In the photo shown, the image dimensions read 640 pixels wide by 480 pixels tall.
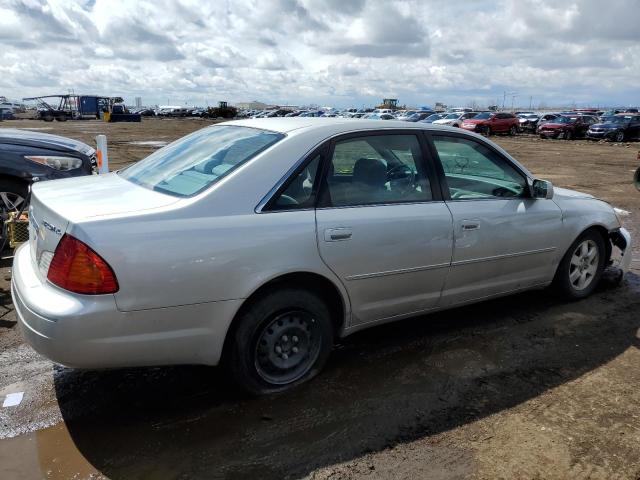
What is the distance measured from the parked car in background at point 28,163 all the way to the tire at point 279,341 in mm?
3845

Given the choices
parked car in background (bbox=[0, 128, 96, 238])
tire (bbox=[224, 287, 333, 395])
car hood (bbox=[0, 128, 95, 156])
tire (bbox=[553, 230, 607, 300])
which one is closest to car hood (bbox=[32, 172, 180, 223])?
tire (bbox=[224, 287, 333, 395])

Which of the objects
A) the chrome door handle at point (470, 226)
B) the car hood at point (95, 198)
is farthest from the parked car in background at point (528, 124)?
the car hood at point (95, 198)

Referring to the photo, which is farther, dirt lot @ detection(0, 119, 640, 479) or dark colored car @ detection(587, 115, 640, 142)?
dark colored car @ detection(587, 115, 640, 142)

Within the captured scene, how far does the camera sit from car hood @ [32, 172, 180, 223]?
2.85m

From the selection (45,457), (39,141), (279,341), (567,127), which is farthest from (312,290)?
(567,127)

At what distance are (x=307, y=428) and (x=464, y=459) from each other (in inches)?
33.4

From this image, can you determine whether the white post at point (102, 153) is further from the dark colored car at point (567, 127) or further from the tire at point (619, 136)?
the dark colored car at point (567, 127)

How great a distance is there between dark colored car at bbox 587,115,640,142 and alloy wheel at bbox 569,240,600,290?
30.0 m

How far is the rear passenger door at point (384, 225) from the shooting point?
10.8 feet

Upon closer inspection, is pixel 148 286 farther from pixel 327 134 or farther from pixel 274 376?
pixel 327 134

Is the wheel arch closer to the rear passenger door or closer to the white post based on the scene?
the rear passenger door

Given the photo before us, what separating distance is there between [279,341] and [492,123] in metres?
36.1

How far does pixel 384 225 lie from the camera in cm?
344

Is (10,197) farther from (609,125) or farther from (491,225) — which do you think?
(609,125)
